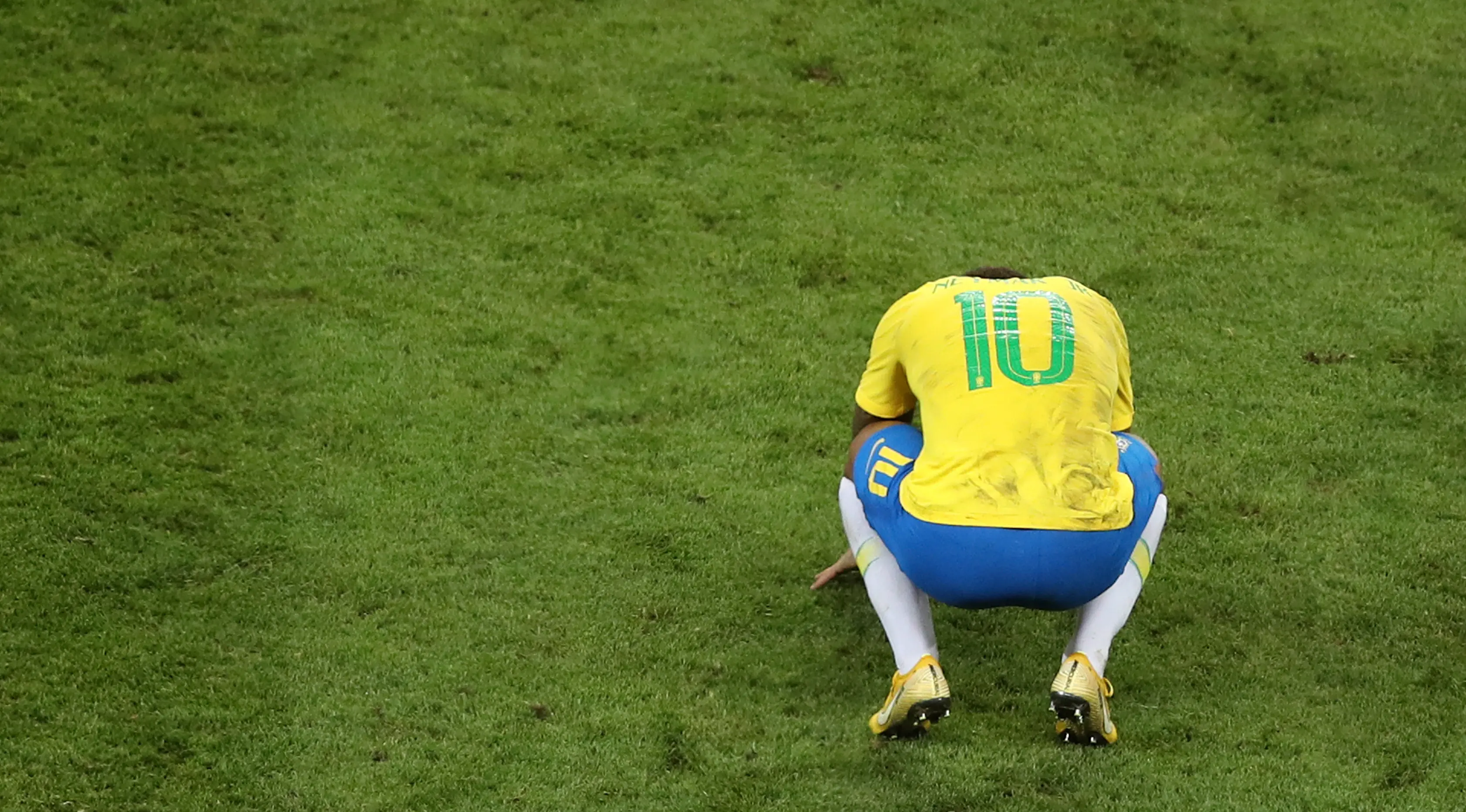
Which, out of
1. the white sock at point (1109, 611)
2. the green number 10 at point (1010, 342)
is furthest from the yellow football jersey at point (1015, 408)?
the white sock at point (1109, 611)

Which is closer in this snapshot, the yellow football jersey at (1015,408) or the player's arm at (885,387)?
the yellow football jersey at (1015,408)

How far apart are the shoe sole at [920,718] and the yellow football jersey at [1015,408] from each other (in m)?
0.37

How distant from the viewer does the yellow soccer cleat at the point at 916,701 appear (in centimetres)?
283

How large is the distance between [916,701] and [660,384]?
5.19 ft

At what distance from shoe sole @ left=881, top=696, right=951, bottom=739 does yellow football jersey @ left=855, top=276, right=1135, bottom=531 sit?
0.37 m

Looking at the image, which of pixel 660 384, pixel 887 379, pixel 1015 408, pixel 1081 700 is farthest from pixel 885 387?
pixel 660 384

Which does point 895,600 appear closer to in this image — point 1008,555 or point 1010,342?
point 1008,555

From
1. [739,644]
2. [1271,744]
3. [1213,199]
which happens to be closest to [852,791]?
[739,644]

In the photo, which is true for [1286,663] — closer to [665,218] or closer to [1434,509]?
[1434,509]

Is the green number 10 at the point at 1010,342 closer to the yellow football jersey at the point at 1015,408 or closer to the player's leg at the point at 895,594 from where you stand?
the yellow football jersey at the point at 1015,408

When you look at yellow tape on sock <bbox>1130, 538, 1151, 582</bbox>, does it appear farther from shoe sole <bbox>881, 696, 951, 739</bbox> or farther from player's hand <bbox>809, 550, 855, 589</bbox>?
player's hand <bbox>809, 550, 855, 589</bbox>

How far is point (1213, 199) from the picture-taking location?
5.00 metres

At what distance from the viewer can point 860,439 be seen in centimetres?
308

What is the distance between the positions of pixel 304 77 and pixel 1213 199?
10.2 ft
